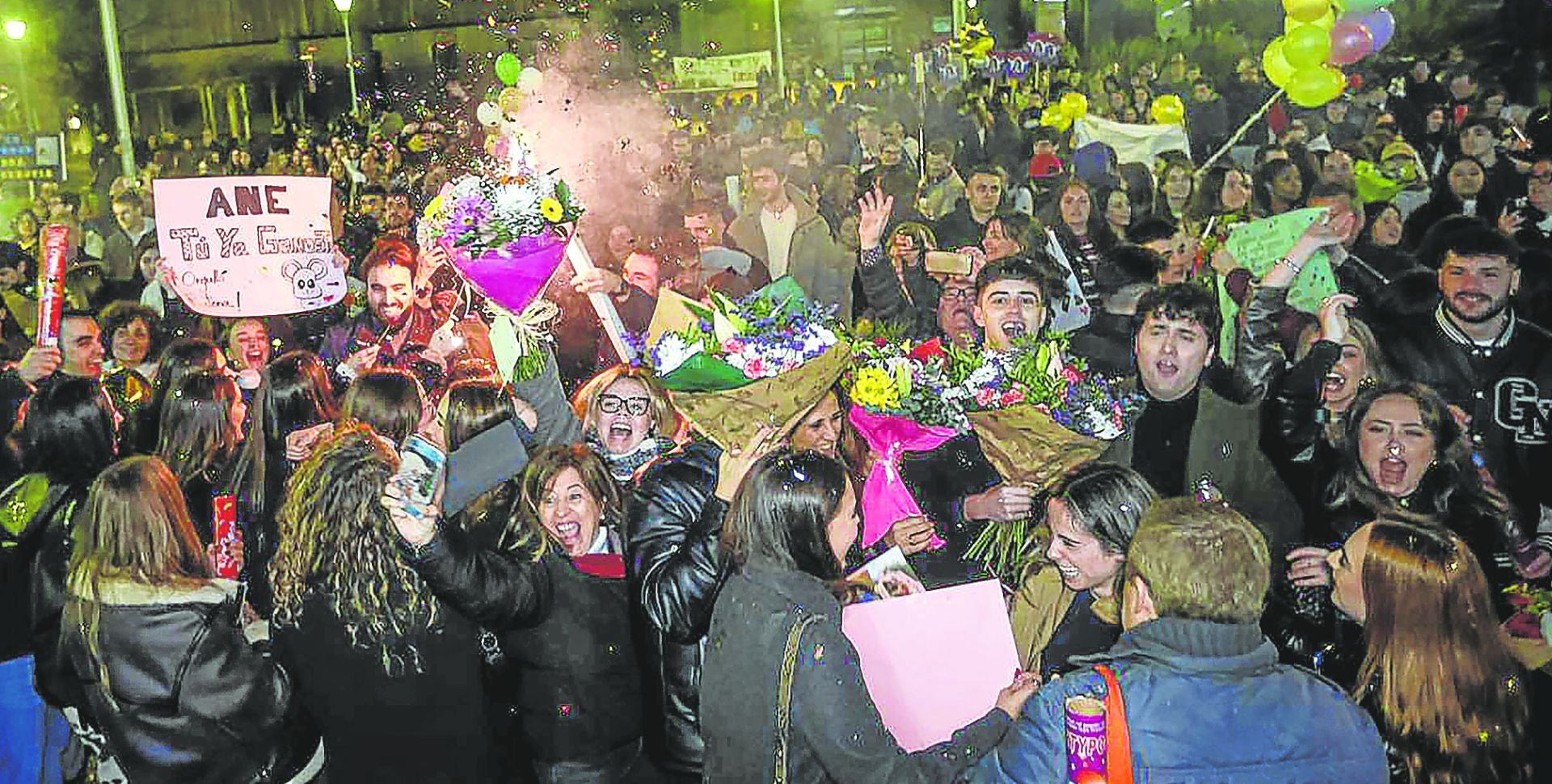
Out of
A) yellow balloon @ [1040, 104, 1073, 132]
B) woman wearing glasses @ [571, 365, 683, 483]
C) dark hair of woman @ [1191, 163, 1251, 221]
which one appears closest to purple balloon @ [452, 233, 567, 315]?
woman wearing glasses @ [571, 365, 683, 483]

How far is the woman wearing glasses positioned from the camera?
430cm

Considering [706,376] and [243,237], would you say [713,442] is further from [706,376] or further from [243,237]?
[243,237]

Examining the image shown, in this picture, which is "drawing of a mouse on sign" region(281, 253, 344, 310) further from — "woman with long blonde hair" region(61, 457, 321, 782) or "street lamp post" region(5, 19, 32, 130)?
"street lamp post" region(5, 19, 32, 130)

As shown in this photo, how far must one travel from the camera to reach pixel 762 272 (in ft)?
15.0

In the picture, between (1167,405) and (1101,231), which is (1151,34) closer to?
(1101,231)

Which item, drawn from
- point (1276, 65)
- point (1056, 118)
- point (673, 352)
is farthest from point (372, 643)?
point (1276, 65)

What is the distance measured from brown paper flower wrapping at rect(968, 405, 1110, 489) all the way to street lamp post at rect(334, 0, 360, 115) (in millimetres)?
2373

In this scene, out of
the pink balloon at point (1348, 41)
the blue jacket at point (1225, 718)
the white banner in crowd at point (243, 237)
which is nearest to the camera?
the blue jacket at point (1225, 718)

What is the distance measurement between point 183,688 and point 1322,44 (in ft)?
13.3

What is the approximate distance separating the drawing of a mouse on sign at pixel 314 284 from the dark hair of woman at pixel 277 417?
20 cm

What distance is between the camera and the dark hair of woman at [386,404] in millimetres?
4414

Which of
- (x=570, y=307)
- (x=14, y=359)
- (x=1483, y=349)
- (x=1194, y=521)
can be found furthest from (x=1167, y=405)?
(x=14, y=359)

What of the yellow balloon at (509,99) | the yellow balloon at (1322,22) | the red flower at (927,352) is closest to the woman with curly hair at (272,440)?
the yellow balloon at (509,99)

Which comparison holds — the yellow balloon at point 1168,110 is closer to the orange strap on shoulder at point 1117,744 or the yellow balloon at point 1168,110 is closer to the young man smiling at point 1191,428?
the young man smiling at point 1191,428
